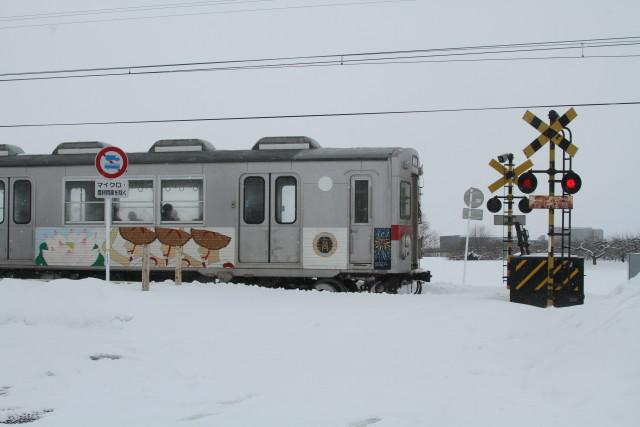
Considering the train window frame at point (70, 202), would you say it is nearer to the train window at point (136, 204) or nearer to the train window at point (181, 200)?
the train window at point (136, 204)

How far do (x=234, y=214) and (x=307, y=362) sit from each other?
710 cm

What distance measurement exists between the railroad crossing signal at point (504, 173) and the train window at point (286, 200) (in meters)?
4.50

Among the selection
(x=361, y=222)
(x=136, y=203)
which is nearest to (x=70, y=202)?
(x=136, y=203)

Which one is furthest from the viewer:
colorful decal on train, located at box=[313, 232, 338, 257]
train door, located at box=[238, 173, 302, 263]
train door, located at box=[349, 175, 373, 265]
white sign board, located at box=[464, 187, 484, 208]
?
white sign board, located at box=[464, 187, 484, 208]

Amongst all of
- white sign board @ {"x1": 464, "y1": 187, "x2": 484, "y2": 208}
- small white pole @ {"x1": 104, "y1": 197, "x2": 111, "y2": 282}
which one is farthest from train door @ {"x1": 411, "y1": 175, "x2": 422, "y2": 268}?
small white pole @ {"x1": 104, "y1": 197, "x2": 111, "y2": 282}

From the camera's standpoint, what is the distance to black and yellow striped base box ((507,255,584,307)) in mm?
11023

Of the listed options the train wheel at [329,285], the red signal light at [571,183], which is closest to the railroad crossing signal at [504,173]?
the red signal light at [571,183]

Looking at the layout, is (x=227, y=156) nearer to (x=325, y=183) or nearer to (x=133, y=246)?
(x=325, y=183)

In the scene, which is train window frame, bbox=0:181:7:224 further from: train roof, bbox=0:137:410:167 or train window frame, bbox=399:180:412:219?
train window frame, bbox=399:180:412:219

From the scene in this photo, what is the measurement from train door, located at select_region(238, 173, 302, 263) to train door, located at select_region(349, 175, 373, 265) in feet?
3.71

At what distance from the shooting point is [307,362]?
6.55 metres

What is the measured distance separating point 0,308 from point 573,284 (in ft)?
29.3

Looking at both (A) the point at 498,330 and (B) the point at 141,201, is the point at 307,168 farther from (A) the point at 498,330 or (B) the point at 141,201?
(A) the point at 498,330

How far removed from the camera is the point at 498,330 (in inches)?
303
